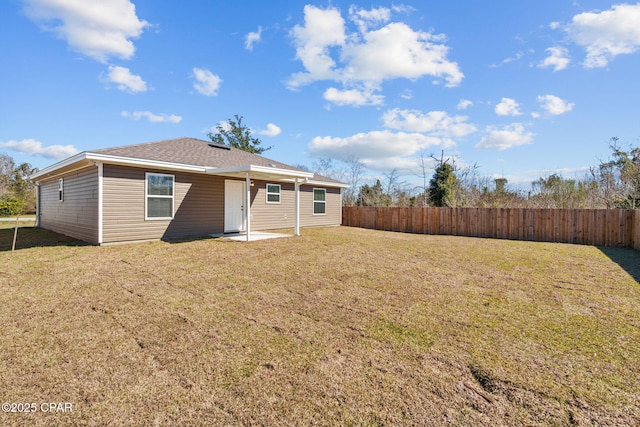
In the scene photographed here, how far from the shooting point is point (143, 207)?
359 inches

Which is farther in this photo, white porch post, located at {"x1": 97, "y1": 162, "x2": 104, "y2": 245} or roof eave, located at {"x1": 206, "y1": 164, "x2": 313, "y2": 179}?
roof eave, located at {"x1": 206, "y1": 164, "x2": 313, "y2": 179}

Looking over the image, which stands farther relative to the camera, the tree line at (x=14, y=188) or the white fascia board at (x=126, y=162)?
the tree line at (x=14, y=188)

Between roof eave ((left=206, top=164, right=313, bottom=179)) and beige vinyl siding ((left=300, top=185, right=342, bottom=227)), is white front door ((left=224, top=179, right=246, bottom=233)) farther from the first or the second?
beige vinyl siding ((left=300, top=185, right=342, bottom=227))

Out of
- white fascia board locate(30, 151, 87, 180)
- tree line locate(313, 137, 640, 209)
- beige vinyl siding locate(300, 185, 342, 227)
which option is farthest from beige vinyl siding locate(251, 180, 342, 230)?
tree line locate(313, 137, 640, 209)

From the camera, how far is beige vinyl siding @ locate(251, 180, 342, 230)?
12375mm

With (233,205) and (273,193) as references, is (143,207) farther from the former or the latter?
(273,193)

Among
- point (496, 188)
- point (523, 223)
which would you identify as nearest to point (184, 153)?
point (523, 223)

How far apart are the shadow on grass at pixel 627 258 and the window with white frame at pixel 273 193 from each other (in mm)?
11088

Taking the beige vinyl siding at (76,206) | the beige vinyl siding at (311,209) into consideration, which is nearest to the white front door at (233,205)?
the beige vinyl siding at (311,209)

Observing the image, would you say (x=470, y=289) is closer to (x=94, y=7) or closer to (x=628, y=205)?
(x=94, y=7)

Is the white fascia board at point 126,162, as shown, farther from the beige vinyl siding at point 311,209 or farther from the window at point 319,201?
the window at point 319,201

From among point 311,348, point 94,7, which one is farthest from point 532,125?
point 94,7

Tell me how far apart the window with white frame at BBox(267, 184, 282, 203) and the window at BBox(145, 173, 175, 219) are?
13.4 feet

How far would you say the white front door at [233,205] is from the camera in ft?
Answer: 37.1
